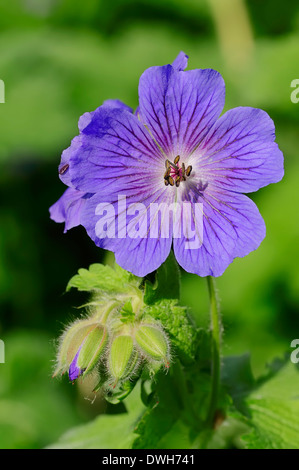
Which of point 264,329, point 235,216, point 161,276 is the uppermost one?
point 235,216

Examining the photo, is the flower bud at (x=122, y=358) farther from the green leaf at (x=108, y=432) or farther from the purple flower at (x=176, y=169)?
the green leaf at (x=108, y=432)

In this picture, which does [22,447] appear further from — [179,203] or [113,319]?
[179,203]

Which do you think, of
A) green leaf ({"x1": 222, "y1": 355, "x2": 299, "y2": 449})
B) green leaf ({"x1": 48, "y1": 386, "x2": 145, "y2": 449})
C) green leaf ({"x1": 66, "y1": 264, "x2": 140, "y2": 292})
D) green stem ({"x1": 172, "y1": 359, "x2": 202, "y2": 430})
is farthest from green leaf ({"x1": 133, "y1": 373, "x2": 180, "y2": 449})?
green leaf ({"x1": 66, "y1": 264, "x2": 140, "y2": 292})

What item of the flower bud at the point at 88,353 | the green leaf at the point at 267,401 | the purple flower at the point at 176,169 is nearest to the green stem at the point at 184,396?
the green leaf at the point at 267,401

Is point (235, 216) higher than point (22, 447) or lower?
higher

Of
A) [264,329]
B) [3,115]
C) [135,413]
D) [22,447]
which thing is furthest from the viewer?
[3,115]

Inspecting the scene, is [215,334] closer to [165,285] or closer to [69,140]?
[165,285]

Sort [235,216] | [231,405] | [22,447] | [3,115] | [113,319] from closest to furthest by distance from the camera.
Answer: [235,216]
[113,319]
[231,405]
[22,447]
[3,115]

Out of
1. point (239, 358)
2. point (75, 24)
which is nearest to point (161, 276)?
point (239, 358)
